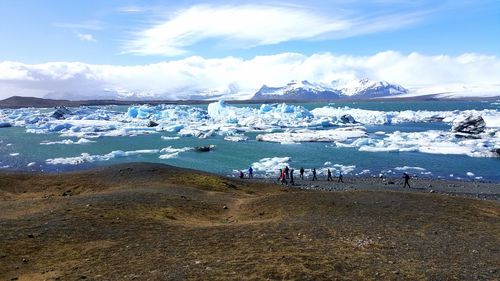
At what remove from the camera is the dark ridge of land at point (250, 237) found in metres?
11.7

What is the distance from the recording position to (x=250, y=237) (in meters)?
14.8

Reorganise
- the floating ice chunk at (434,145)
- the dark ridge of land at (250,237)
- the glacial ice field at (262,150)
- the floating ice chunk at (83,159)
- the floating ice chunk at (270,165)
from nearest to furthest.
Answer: the dark ridge of land at (250,237)
the floating ice chunk at (270,165)
the glacial ice field at (262,150)
the floating ice chunk at (83,159)
the floating ice chunk at (434,145)

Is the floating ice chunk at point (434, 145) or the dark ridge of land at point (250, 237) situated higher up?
the dark ridge of land at point (250, 237)

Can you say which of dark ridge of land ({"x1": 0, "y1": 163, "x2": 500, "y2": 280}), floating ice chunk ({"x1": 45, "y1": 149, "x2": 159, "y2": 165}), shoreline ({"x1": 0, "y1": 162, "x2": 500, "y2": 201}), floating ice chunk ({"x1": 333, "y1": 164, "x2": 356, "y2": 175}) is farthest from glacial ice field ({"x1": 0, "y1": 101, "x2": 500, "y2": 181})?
dark ridge of land ({"x1": 0, "y1": 163, "x2": 500, "y2": 280})

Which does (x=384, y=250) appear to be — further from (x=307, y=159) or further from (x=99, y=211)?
(x=307, y=159)

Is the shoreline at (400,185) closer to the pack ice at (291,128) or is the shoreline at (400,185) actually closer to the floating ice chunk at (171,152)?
the floating ice chunk at (171,152)

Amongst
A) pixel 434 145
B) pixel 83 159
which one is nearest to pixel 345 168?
pixel 434 145

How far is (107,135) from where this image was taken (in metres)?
87.8

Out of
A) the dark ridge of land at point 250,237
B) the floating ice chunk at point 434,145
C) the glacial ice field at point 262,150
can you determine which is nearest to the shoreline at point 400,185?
the glacial ice field at point 262,150

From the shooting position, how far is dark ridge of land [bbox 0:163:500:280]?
11742 millimetres

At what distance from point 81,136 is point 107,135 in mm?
4784

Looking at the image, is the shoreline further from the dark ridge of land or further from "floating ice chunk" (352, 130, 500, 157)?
"floating ice chunk" (352, 130, 500, 157)

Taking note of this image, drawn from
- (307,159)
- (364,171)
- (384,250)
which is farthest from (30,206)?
(307,159)

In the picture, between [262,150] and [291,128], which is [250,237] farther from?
[291,128]
